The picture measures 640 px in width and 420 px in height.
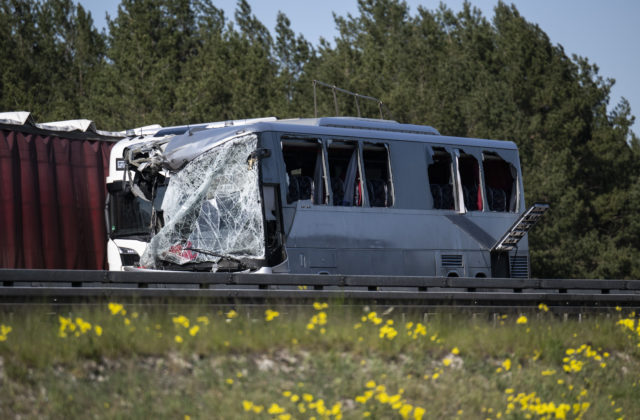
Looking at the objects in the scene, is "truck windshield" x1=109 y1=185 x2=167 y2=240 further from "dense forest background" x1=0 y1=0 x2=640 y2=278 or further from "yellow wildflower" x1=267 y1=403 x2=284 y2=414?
"dense forest background" x1=0 y1=0 x2=640 y2=278

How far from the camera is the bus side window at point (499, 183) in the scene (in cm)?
1869

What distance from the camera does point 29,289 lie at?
10031mm

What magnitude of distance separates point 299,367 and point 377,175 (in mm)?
8181

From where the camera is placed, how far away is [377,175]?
Result: 16.6 metres

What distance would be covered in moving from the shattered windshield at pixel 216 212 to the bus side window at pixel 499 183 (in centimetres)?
552

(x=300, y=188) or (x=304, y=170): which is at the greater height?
(x=304, y=170)

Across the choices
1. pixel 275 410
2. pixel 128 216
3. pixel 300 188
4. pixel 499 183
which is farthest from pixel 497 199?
pixel 275 410

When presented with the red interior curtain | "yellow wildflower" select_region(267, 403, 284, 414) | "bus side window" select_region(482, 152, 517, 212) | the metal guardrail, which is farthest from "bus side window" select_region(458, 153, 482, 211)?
"yellow wildflower" select_region(267, 403, 284, 414)

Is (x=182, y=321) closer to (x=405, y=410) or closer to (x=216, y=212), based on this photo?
(x=405, y=410)

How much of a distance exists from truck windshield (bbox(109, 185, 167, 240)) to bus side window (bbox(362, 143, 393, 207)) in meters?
3.87

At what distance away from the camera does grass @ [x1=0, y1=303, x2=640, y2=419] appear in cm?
770

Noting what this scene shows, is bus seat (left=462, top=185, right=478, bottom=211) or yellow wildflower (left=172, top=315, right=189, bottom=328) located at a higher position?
bus seat (left=462, top=185, right=478, bottom=211)

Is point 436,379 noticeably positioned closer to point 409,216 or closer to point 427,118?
point 409,216

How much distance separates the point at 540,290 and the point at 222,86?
103ft
